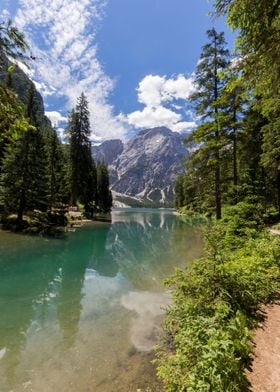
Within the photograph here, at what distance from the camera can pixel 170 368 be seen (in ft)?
14.1

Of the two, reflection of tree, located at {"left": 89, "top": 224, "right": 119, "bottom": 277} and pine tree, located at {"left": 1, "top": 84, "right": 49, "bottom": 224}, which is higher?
pine tree, located at {"left": 1, "top": 84, "right": 49, "bottom": 224}

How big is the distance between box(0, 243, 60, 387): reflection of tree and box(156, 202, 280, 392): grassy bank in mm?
3350

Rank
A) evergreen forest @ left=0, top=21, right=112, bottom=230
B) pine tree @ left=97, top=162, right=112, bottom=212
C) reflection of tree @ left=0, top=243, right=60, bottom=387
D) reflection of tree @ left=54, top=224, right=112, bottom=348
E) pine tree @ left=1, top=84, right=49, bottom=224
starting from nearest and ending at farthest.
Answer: evergreen forest @ left=0, top=21, right=112, bottom=230 < reflection of tree @ left=0, top=243, right=60, bottom=387 < reflection of tree @ left=54, top=224, right=112, bottom=348 < pine tree @ left=1, top=84, right=49, bottom=224 < pine tree @ left=97, top=162, right=112, bottom=212

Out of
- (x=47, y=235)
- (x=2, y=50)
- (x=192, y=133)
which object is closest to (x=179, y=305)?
(x=2, y=50)

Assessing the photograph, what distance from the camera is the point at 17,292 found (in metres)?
9.74

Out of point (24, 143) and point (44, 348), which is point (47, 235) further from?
point (44, 348)

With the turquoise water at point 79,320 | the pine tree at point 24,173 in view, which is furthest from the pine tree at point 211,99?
the pine tree at point 24,173

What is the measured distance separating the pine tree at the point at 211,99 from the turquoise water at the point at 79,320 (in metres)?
6.47

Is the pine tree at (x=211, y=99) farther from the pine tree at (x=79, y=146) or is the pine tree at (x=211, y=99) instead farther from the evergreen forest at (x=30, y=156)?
the pine tree at (x=79, y=146)

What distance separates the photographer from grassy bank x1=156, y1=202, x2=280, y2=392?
150 inches

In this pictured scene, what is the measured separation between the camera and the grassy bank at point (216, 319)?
3805 mm

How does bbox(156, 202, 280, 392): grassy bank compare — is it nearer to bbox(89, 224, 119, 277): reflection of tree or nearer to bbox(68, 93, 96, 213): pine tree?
bbox(89, 224, 119, 277): reflection of tree

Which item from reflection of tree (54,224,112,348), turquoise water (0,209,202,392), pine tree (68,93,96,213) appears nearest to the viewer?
turquoise water (0,209,202,392)

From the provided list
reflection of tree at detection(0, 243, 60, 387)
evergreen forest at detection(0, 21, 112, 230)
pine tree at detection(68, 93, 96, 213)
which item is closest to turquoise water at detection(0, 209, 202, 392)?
reflection of tree at detection(0, 243, 60, 387)
